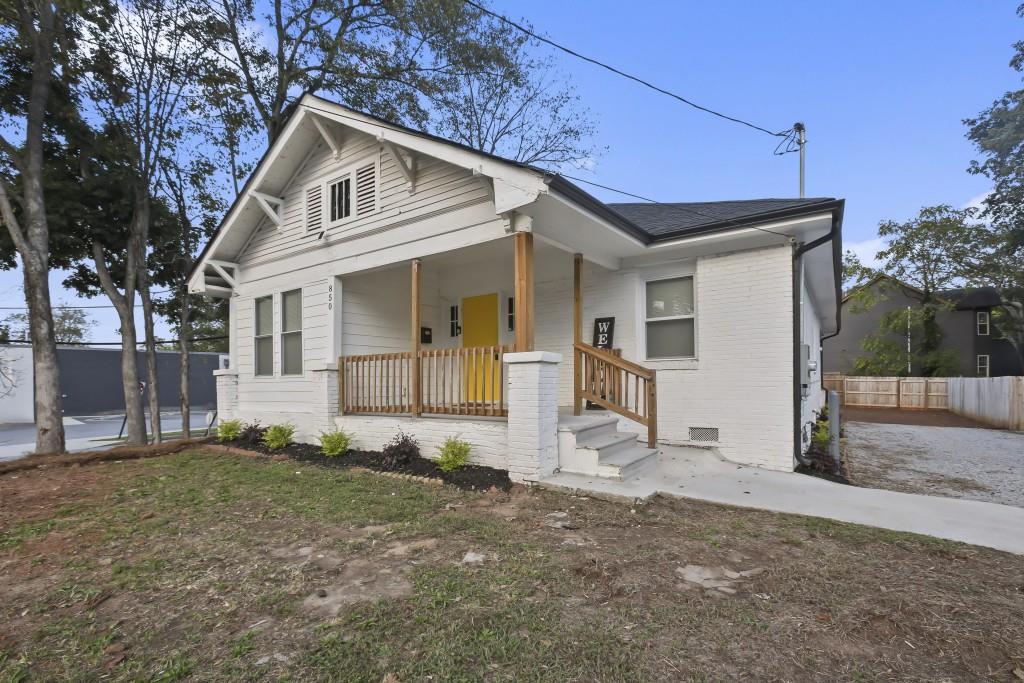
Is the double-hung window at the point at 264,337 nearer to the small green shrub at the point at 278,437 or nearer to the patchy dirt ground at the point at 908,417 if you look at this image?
the small green shrub at the point at 278,437

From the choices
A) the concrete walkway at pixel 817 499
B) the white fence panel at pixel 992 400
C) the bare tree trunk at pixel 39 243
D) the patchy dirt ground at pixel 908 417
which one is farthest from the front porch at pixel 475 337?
the patchy dirt ground at pixel 908 417

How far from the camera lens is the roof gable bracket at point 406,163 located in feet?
21.1

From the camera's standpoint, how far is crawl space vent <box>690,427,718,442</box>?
A: 6285 millimetres

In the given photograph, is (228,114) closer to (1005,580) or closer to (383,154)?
(383,154)

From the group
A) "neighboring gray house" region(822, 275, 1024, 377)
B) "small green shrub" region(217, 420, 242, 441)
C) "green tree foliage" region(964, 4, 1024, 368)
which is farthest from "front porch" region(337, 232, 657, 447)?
"green tree foliage" region(964, 4, 1024, 368)

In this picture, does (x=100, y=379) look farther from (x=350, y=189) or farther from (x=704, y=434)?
(x=704, y=434)

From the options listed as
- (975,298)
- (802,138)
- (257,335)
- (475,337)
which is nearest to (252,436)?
(257,335)

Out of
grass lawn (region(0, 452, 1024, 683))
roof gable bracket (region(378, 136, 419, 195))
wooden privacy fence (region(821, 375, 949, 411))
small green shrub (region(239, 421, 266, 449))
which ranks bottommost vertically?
wooden privacy fence (region(821, 375, 949, 411))

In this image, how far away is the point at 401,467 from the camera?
19.5 feet

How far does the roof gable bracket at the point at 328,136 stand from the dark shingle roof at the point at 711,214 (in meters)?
4.54

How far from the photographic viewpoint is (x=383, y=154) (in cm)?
714

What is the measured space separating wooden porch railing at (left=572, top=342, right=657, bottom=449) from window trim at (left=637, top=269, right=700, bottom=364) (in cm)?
55

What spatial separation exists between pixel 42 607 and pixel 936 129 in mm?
16997

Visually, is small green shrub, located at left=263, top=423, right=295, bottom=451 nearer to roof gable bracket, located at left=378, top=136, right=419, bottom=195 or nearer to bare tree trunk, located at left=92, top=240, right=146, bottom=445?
bare tree trunk, located at left=92, top=240, right=146, bottom=445
